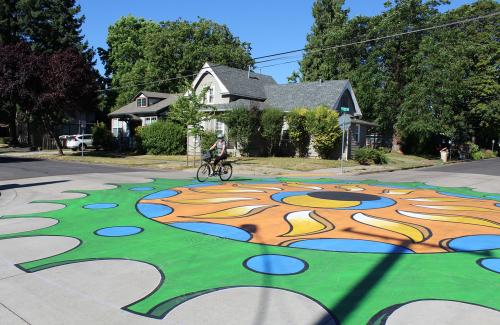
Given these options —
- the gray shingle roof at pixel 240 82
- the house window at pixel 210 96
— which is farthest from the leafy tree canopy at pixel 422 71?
the house window at pixel 210 96

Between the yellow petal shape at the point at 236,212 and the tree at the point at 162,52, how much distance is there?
144ft

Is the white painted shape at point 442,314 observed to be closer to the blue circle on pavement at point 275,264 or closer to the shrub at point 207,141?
the blue circle on pavement at point 275,264

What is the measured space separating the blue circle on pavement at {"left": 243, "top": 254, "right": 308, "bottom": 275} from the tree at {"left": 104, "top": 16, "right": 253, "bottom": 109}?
4822 cm

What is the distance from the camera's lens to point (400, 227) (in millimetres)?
8812

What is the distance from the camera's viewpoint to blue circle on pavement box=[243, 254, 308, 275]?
18.8 ft

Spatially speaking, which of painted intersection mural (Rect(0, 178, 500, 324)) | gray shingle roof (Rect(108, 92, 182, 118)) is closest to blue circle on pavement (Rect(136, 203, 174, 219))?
painted intersection mural (Rect(0, 178, 500, 324))

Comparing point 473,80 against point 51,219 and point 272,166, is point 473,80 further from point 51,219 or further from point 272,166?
point 51,219

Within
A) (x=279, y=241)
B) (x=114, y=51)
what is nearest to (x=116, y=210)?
(x=279, y=241)

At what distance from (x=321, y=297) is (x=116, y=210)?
6.82 m

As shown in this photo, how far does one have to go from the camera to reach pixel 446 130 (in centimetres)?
3831

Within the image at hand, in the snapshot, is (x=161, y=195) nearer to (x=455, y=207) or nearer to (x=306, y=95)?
(x=455, y=207)

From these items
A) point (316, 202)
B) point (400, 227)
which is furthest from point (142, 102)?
point (400, 227)

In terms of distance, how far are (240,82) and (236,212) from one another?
29.0 meters

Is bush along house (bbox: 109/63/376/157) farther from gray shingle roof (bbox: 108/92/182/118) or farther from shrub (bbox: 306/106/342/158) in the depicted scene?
shrub (bbox: 306/106/342/158)
